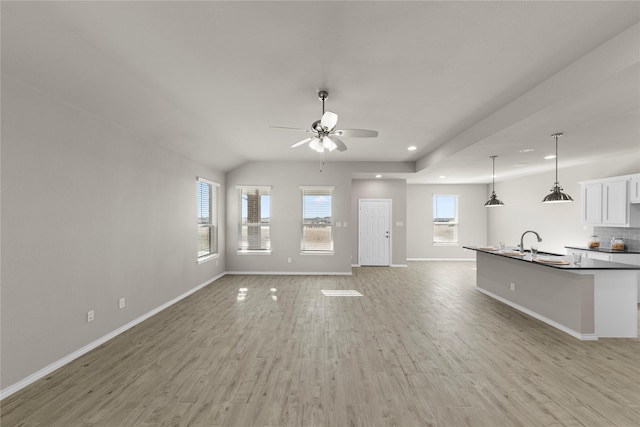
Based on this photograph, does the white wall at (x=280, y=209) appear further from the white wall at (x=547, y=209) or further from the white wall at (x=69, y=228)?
the white wall at (x=547, y=209)

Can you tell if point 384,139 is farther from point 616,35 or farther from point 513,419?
point 513,419

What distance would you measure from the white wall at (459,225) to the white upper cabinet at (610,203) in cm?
357

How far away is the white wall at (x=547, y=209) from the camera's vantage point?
571 centimetres

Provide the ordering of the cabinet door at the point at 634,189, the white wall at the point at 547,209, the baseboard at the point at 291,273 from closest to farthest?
the cabinet door at the point at 634,189
the white wall at the point at 547,209
the baseboard at the point at 291,273

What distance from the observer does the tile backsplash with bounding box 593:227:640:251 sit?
507 cm

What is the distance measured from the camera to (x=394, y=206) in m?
8.30

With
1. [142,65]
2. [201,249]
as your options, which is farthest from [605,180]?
[201,249]

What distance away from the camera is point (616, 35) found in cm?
204

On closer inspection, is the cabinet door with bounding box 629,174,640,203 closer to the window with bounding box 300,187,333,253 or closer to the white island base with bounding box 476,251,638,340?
the white island base with bounding box 476,251,638,340

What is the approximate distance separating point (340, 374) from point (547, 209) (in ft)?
24.2

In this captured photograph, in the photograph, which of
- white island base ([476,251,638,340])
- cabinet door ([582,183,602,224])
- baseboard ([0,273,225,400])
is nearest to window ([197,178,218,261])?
baseboard ([0,273,225,400])

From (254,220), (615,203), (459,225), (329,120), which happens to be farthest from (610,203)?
(254,220)

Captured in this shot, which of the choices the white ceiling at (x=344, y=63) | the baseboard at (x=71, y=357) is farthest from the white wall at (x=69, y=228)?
the white ceiling at (x=344, y=63)

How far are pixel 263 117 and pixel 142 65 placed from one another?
1578 millimetres
